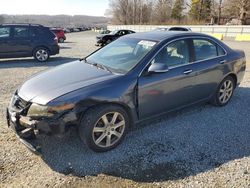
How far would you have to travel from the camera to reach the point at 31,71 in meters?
8.64

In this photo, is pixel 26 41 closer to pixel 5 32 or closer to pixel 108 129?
pixel 5 32

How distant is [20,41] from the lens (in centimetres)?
1034

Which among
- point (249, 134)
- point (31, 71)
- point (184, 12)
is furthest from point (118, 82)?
point (184, 12)

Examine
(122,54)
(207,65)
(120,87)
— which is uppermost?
(122,54)

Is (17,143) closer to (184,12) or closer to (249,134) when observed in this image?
(249,134)

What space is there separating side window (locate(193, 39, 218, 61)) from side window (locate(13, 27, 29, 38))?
8.51 metres

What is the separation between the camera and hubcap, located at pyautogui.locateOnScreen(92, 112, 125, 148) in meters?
3.20

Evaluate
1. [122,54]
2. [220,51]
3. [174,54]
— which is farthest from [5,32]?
[220,51]

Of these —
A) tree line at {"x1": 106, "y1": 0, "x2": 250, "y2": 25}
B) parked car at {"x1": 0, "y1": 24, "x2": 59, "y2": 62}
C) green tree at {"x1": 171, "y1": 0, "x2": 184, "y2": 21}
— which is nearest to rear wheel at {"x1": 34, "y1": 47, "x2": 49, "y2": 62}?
parked car at {"x1": 0, "y1": 24, "x2": 59, "y2": 62}

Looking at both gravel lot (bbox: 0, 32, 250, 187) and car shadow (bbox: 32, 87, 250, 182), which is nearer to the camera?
gravel lot (bbox: 0, 32, 250, 187)

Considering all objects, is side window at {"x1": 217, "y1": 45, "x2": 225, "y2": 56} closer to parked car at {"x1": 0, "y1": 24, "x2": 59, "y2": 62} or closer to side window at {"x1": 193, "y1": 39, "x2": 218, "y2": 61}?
side window at {"x1": 193, "y1": 39, "x2": 218, "y2": 61}

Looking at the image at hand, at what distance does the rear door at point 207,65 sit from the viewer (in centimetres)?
422

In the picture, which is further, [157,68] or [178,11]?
[178,11]

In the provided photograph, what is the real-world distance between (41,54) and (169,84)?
8599mm
